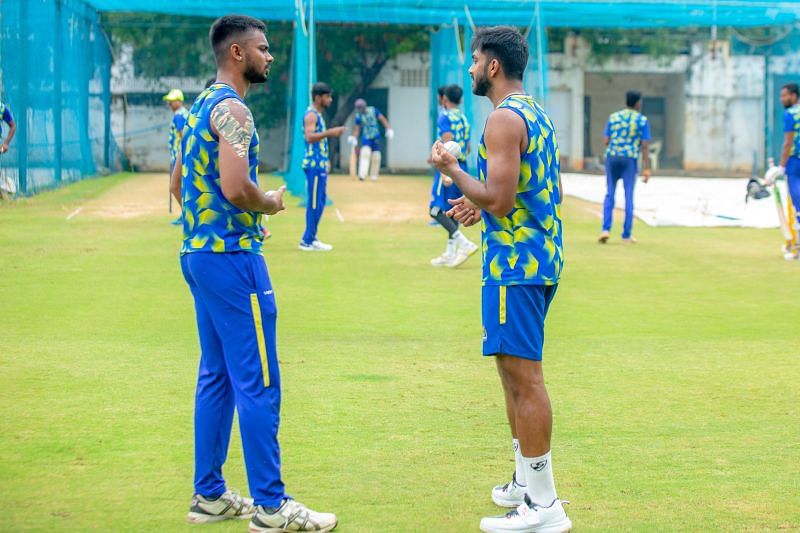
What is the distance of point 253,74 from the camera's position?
4941mm

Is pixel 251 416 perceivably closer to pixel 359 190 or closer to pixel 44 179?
pixel 44 179

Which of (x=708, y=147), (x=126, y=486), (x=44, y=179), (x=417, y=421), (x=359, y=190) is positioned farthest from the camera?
(x=708, y=147)

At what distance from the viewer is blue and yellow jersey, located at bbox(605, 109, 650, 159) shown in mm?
16062

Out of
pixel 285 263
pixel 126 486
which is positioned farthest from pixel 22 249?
pixel 126 486

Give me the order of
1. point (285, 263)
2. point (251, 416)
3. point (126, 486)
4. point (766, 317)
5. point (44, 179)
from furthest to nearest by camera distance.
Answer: point (44, 179), point (285, 263), point (766, 317), point (126, 486), point (251, 416)

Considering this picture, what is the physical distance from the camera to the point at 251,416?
188 inches

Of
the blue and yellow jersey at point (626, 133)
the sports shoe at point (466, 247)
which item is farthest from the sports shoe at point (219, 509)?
the blue and yellow jersey at point (626, 133)

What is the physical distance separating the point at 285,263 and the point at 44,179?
11165 millimetres

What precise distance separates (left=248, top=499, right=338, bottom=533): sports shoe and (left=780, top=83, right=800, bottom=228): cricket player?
10745mm

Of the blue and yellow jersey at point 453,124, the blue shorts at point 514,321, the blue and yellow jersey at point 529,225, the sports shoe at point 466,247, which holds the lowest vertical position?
the sports shoe at point 466,247

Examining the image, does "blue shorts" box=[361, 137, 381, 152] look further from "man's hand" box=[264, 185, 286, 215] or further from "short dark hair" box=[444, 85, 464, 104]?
"man's hand" box=[264, 185, 286, 215]

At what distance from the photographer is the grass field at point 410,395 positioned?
5.19 metres

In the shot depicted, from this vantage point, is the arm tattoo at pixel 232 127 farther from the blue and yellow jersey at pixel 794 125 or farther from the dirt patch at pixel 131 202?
the dirt patch at pixel 131 202

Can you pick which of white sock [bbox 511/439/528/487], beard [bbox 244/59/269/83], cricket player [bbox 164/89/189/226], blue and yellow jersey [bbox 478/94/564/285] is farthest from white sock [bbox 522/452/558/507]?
cricket player [bbox 164/89/189/226]
